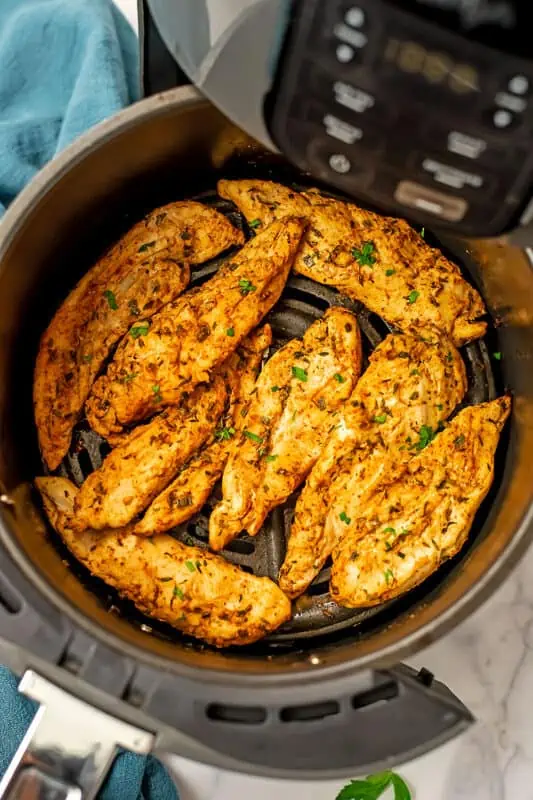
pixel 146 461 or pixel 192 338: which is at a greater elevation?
pixel 192 338

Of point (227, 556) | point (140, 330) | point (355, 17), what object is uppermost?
point (355, 17)

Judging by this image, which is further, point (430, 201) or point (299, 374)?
point (299, 374)

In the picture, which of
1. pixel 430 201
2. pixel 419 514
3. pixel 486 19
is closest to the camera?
pixel 486 19

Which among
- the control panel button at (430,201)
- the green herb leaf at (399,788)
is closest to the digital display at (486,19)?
the control panel button at (430,201)

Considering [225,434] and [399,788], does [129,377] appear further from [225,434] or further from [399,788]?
[399,788]

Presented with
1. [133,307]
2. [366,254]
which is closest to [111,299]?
[133,307]
